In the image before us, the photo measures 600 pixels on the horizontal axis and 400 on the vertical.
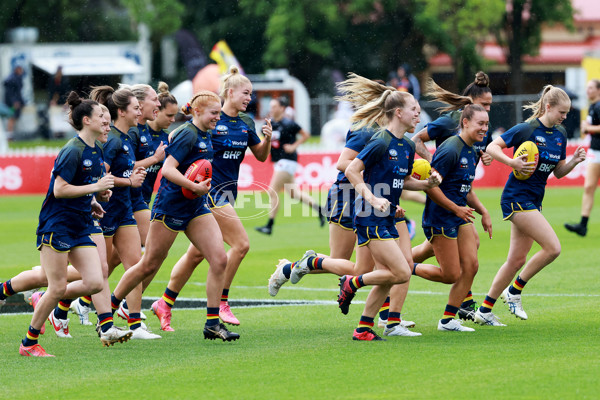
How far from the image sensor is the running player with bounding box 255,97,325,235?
18.7 m

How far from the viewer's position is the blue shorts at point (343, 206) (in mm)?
9469

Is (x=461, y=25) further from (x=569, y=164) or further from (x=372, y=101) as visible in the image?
(x=372, y=101)

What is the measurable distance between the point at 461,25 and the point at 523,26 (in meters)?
4.80

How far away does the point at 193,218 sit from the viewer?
8852 mm

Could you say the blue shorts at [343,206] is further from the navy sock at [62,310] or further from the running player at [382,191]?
the navy sock at [62,310]

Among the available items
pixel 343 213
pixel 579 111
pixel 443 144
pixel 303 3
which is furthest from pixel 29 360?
pixel 303 3

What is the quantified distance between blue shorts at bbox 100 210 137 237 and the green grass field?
36.9 inches

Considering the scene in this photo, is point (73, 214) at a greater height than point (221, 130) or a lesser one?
lesser

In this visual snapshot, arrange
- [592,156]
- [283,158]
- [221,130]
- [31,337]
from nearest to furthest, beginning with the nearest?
[31,337] → [221,130] → [592,156] → [283,158]

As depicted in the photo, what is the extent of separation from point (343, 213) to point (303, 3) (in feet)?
121

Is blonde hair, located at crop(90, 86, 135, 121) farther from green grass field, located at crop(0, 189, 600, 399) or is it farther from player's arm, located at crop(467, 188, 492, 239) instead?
player's arm, located at crop(467, 188, 492, 239)

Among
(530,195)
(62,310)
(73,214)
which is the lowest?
(62,310)

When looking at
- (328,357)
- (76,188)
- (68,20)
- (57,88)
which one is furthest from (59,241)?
(68,20)

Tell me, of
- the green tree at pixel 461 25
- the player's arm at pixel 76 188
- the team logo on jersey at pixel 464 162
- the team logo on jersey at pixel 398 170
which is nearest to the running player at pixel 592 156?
the team logo on jersey at pixel 464 162
